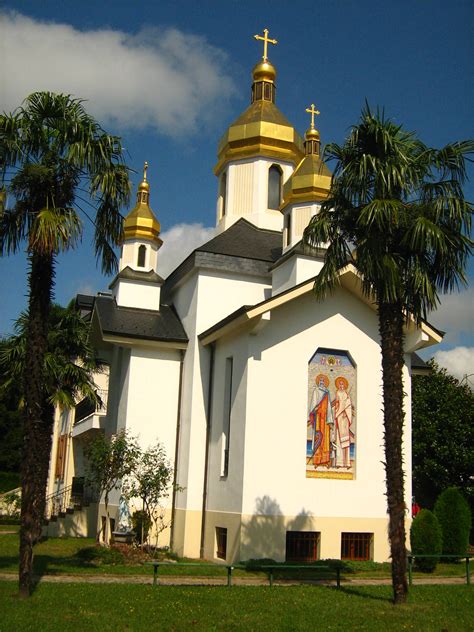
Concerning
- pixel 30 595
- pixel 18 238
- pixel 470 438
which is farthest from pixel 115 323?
pixel 470 438

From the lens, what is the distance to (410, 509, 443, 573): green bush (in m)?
19.3

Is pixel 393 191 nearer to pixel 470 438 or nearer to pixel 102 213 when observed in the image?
pixel 102 213

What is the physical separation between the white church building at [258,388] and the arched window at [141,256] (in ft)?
0.14

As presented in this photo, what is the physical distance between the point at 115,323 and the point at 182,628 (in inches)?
564

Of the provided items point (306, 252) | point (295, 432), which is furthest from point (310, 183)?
point (295, 432)

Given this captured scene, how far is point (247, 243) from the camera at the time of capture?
26.5 metres

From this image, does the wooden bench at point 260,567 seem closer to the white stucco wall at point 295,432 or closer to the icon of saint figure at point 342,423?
the white stucco wall at point 295,432

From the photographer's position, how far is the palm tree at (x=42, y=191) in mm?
13242

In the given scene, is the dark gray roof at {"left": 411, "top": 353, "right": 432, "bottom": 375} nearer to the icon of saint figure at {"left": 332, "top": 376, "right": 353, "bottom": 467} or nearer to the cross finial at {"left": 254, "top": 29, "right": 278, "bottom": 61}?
the icon of saint figure at {"left": 332, "top": 376, "right": 353, "bottom": 467}

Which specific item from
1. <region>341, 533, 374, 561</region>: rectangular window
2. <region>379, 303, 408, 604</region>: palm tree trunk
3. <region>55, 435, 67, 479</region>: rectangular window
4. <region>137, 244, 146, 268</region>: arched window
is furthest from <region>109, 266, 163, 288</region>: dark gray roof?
<region>379, 303, 408, 604</region>: palm tree trunk

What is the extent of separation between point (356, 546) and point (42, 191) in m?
13.0

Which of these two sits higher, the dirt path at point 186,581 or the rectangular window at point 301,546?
the rectangular window at point 301,546

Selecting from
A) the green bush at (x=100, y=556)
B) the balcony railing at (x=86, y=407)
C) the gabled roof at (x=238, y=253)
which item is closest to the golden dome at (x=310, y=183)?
the gabled roof at (x=238, y=253)

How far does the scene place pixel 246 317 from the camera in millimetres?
19422
